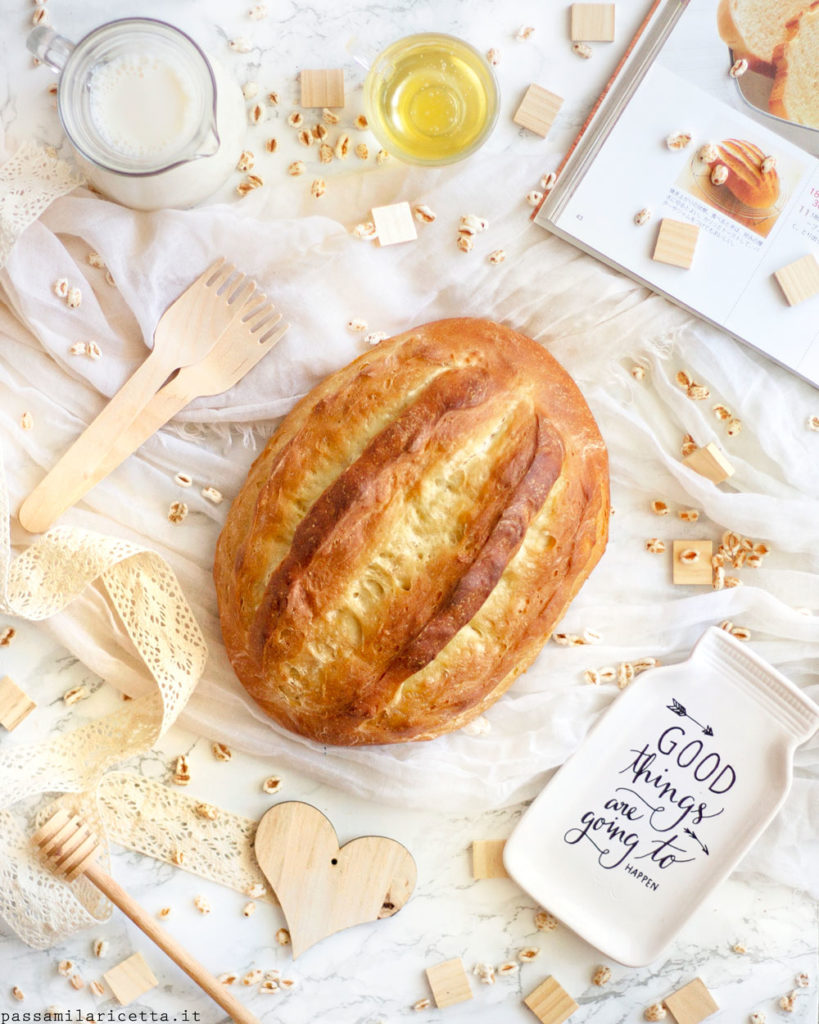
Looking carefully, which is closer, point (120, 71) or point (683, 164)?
point (120, 71)

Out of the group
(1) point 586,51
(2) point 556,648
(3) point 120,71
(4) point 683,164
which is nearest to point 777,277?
(4) point 683,164

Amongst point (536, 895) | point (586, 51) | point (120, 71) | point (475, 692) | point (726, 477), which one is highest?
point (586, 51)

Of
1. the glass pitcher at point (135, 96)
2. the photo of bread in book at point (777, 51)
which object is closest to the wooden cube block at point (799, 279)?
the photo of bread in book at point (777, 51)

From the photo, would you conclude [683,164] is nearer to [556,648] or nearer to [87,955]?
[556,648]

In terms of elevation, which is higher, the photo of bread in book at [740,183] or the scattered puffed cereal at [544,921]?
the photo of bread in book at [740,183]

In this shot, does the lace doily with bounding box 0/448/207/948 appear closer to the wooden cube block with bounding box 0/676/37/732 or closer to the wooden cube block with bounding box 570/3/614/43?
the wooden cube block with bounding box 0/676/37/732

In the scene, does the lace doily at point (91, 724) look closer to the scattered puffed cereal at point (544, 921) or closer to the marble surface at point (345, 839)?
the marble surface at point (345, 839)

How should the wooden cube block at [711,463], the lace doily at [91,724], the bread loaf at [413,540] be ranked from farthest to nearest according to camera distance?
the wooden cube block at [711,463]
the lace doily at [91,724]
the bread loaf at [413,540]

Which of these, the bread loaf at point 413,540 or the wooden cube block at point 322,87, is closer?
the bread loaf at point 413,540
